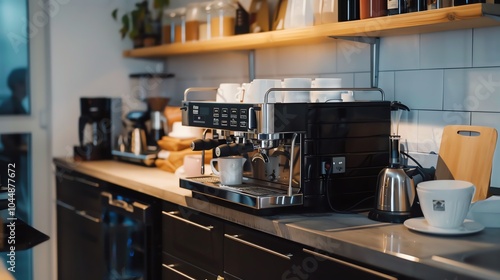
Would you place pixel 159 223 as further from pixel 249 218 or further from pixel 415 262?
pixel 415 262

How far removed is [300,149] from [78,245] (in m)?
1.87

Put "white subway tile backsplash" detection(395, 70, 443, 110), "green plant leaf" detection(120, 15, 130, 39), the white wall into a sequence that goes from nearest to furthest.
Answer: "white subway tile backsplash" detection(395, 70, 443, 110) → the white wall → "green plant leaf" detection(120, 15, 130, 39)

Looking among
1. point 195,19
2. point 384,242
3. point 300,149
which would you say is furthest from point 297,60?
point 384,242

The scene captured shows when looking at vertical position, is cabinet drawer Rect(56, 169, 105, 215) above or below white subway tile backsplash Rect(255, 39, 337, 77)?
below

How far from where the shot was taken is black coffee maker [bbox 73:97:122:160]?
3641 millimetres

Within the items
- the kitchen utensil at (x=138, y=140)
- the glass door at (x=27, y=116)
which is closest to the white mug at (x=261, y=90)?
the kitchen utensil at (x=138, y=140)

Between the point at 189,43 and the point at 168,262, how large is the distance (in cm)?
120

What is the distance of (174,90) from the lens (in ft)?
13.1

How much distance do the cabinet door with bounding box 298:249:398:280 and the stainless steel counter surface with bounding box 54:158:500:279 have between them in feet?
0.08

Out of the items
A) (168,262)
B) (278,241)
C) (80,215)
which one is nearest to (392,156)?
(278,241)

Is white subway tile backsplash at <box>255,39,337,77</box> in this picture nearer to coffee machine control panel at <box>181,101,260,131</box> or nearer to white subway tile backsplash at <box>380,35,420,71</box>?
white subway tile backsplash at <box>380,35,420,71</box>

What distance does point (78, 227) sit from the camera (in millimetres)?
3494

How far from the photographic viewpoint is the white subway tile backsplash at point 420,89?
2289 mm

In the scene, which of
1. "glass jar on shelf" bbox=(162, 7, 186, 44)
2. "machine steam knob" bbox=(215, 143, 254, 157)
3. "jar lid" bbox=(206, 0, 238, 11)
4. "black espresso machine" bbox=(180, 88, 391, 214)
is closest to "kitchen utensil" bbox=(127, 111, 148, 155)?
"glass jar on shelf" bbox=(162, 7, 186, 44)
